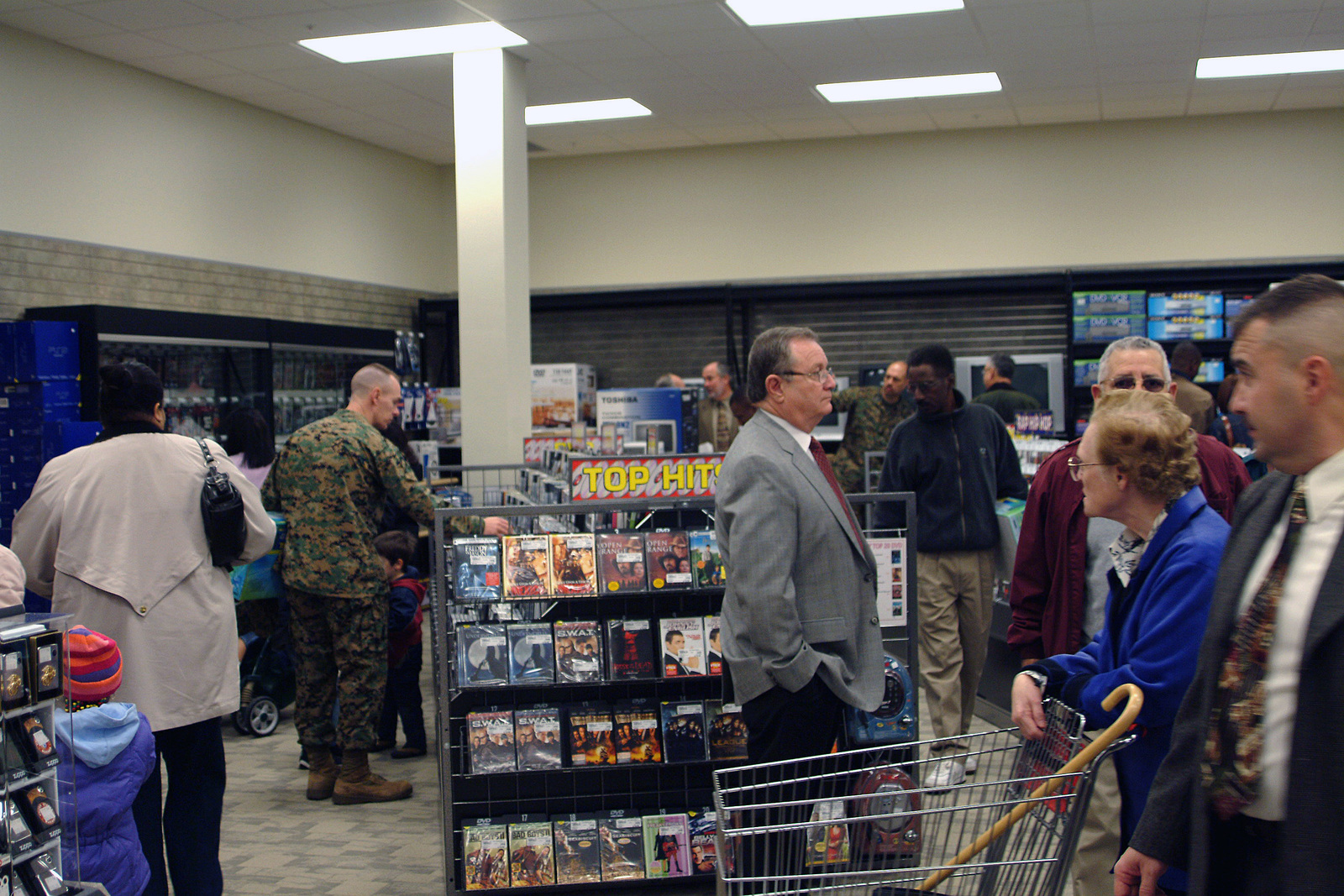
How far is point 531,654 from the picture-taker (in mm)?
3688

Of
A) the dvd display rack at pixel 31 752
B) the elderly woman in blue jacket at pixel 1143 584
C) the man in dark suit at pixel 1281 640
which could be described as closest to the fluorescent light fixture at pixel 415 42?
the dvd display rack at pixel 31 752

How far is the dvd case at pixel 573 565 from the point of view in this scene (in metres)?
3.69

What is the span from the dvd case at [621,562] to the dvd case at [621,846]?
77 cm

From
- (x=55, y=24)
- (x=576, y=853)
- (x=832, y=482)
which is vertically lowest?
(x=576, y=853)

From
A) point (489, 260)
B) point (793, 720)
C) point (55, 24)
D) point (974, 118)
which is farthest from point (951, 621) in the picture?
point (974, 118)

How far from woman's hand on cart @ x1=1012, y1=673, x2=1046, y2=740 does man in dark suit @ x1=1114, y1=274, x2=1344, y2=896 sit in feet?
1.43

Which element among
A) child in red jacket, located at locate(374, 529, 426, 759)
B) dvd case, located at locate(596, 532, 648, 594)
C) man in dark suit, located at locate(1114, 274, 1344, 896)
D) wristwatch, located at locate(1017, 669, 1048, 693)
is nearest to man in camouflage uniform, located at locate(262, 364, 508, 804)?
child in red jacket, located at locate(374, 529, 426, 759)

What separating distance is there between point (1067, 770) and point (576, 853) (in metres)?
2.19

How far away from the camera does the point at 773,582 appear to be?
9.14ft

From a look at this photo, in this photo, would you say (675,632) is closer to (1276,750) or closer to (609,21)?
(1276,750)

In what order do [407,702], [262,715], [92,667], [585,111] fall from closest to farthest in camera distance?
[92,667] → [407,702] → [262,715] → [585,111]

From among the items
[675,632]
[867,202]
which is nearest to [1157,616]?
[675,632]

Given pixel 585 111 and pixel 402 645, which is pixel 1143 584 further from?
pixel 585 111

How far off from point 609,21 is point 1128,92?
187 inches
